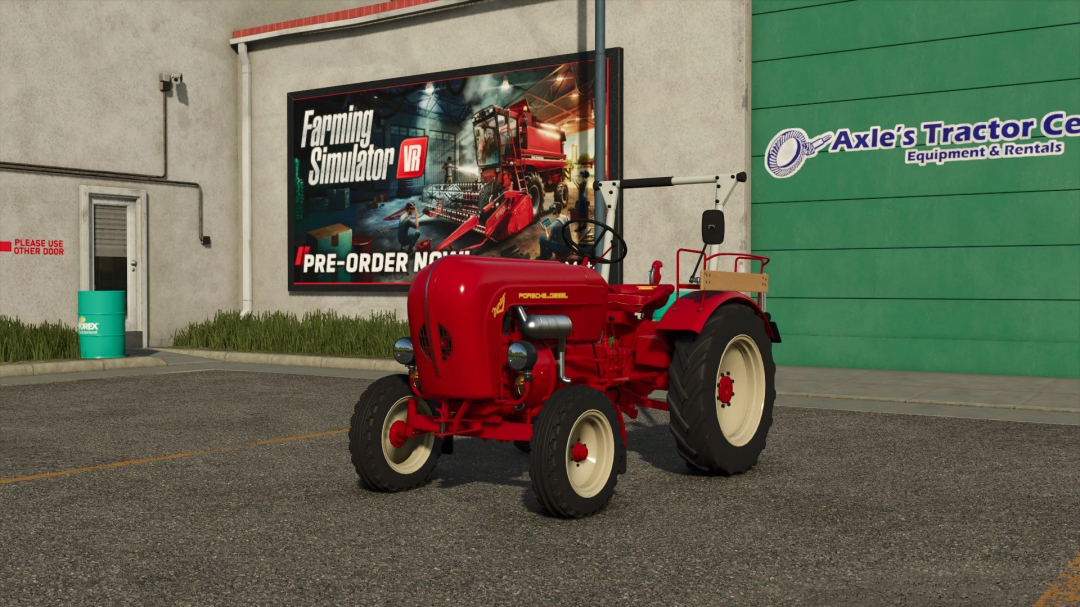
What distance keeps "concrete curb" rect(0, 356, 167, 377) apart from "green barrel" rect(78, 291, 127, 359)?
14.5 inches

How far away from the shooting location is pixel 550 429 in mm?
5035

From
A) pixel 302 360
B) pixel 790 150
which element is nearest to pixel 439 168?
pixel 302 360

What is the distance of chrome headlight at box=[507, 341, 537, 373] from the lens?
5.17 meters

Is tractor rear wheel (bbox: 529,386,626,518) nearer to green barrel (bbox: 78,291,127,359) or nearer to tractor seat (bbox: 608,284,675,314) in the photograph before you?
tractor seat (bbox: 608,284,675,314)

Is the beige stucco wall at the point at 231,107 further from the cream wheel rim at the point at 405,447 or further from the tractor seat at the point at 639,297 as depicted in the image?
the cream wheel rim at the point at 405,447

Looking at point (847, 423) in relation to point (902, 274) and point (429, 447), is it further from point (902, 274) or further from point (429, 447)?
point (902, 274)

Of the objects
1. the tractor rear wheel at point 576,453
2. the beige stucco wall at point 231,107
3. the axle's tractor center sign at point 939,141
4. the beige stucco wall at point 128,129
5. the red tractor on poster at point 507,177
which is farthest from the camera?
the beige stucco wall at point 128,129

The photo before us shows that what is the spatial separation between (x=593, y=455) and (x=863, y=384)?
23.5 ft

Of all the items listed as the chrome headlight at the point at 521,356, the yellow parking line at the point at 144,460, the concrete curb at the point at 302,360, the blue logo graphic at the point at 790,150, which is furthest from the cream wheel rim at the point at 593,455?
the blue logo graphic at the point at 790,150

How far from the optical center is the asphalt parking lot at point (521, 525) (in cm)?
400

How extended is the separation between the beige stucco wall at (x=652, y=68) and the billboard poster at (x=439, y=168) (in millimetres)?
279

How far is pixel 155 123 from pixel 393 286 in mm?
4968

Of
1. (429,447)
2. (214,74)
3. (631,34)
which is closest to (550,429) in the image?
(429,447)

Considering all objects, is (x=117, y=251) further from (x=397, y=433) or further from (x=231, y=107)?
(x=397, y=433)
